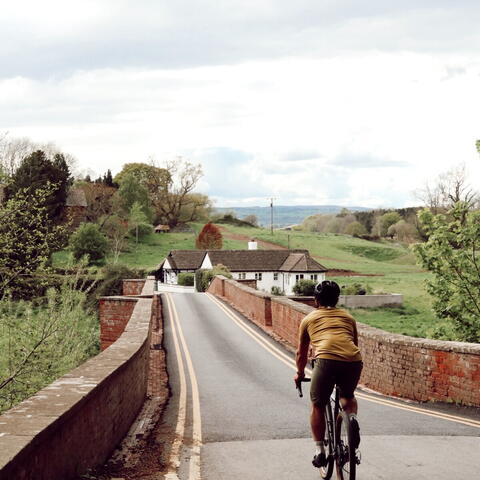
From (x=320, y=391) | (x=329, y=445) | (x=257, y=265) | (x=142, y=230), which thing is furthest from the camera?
(x=142, y=230)

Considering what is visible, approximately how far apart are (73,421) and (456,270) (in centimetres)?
1765

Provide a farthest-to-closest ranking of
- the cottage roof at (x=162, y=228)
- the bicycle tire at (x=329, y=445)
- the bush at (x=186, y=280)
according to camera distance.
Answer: the cottage roof at (x=162, y=228) < the bush at (x=186, y=280) < the bicycle tire at (x=329, y=445)

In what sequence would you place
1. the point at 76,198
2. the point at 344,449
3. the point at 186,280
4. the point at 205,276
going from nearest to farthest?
the point at 344,449, the point at 205,276, the point at 186,280, the point at 76,198

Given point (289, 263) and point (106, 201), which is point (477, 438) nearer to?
point (289, 263)

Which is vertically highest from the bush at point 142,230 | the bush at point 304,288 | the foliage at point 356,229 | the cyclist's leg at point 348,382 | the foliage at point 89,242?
the foliage at point 356,229

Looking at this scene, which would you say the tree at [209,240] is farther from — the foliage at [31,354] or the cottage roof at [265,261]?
the foliage at [31,354]

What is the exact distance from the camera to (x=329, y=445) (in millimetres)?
6199

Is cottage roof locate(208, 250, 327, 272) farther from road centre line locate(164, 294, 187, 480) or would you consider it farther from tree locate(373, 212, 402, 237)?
tree locate(373, 212, 402, 237)

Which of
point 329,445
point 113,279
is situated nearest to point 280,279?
point 113,279

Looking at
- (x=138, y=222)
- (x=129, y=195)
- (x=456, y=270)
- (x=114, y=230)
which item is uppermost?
(x=129, y=195)

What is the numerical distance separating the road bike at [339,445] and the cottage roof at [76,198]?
3507 inches

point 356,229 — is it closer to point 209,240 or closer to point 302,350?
point 209,240

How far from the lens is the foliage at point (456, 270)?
20.6 m

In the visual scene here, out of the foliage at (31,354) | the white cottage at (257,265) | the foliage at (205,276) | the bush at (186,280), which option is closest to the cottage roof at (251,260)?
the white cottage at (257,265)
